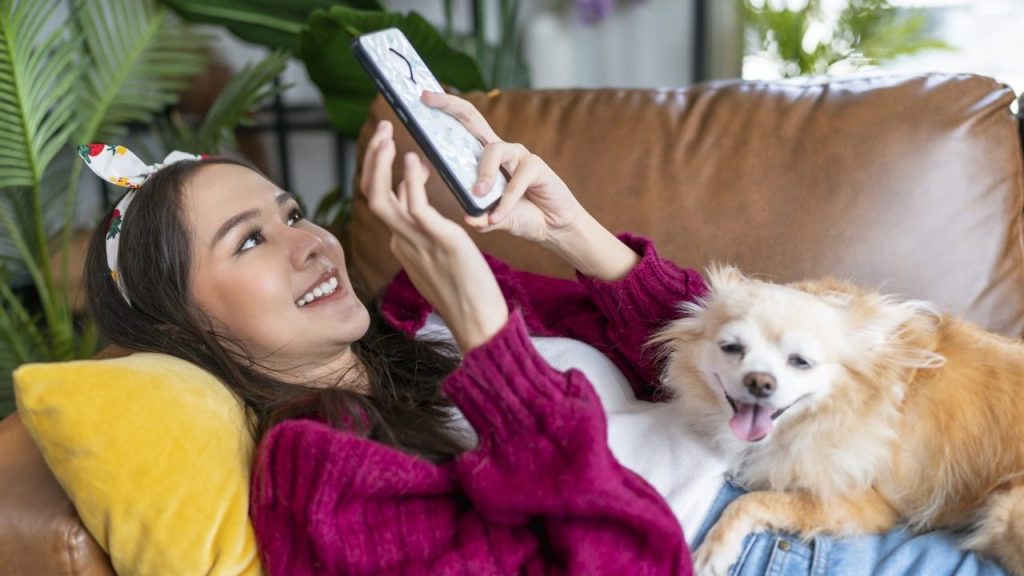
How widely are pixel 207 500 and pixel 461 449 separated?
291 mm

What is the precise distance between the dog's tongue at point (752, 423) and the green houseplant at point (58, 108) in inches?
62.6

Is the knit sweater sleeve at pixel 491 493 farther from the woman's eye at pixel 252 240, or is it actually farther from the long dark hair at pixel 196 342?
the woman's eye at pixel 252 240

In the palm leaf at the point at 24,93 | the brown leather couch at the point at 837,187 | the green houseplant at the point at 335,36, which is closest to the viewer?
the brown leather couch at the point at 837,187

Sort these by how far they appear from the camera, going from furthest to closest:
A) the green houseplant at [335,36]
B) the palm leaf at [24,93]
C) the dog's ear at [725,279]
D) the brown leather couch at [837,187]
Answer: the green houseplant at [335,36], the palm leaf at [24,93], the brown leather couch at [837,187], the dog's ear at [725,279]

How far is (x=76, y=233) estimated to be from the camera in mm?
2957

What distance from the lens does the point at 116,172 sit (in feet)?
4.27

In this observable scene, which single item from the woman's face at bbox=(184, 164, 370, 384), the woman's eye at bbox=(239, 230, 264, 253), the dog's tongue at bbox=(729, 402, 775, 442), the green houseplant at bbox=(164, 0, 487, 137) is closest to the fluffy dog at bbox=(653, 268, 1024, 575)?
the dog's tongue at bbox=(729, 402, 775, 442)

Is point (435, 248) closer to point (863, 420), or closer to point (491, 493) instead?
point (491, 493)

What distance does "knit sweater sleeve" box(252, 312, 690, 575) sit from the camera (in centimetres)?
91

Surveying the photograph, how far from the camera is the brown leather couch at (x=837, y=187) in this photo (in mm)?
1450

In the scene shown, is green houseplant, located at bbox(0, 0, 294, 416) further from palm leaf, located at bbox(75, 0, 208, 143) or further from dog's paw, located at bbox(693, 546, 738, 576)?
dog's paw, located at bbox(693, 546, 738, 576)

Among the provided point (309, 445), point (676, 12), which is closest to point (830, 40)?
point (676, 12)

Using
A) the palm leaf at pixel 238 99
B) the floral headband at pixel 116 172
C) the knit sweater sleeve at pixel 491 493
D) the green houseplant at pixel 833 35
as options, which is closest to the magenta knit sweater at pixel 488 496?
the knit sweater sleeve at pixel 491 493

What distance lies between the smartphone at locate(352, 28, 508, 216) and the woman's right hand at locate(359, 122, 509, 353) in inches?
2.2
